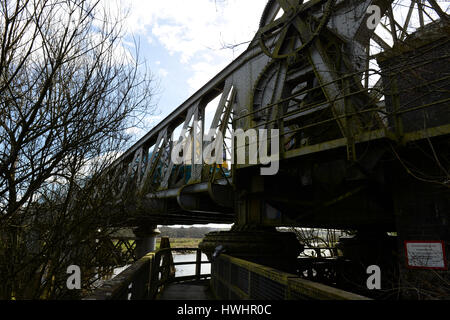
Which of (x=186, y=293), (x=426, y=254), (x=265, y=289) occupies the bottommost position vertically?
(x=186, y=293)

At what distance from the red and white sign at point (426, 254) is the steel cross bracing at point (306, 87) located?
1.68 m

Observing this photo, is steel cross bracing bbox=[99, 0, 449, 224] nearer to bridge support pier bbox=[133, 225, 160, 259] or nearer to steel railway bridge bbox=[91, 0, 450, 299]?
steel railway bridge bbox=[91, 0, 450, 299]

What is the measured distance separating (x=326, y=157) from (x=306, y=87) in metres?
3.56

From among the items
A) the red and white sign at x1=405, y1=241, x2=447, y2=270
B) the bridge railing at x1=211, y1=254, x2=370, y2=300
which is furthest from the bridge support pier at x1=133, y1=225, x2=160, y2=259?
the red and white sign at x1=405, y1=241, x2=447, y2=270

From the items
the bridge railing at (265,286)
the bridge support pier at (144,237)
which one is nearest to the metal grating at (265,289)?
the bridge railing at (265,286)

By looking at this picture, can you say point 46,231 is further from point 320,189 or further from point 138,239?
point 138,239

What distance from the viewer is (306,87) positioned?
8891mm

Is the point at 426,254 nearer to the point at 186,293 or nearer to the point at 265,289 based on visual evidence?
the point at 265,289

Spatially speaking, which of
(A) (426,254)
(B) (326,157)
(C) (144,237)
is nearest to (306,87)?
(B) (326,157)

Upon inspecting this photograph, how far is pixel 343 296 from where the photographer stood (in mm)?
2100

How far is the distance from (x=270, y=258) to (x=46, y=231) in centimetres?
462

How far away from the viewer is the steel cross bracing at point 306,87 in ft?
16.3

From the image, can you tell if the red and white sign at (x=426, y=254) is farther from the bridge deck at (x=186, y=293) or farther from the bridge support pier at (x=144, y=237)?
the bridge support pier at (x=144, y=237)
